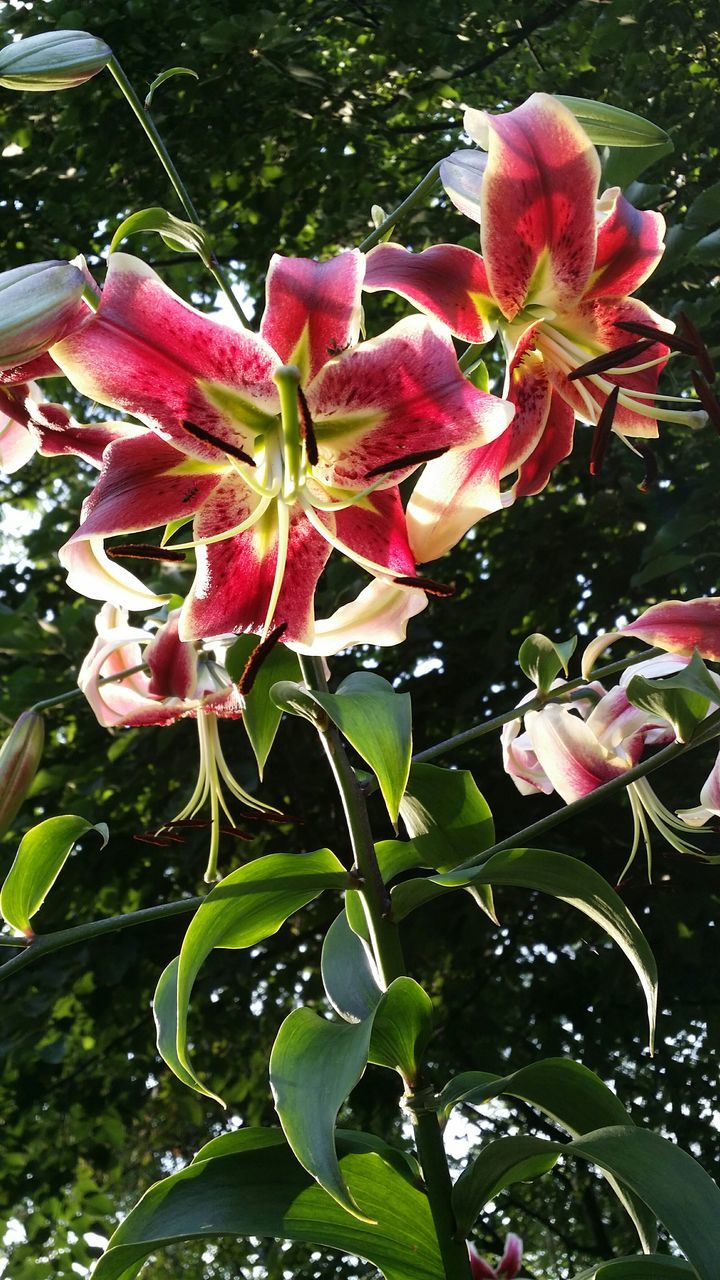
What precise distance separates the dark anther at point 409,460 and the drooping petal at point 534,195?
0.08 m

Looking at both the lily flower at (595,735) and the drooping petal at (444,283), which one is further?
the lily flower at (595,735)

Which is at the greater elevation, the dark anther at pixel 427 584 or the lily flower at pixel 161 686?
the dark anther at pixel 427 584

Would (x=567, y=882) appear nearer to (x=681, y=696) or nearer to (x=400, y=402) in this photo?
(x=681, y=696)

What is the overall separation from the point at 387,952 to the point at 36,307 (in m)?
0.31

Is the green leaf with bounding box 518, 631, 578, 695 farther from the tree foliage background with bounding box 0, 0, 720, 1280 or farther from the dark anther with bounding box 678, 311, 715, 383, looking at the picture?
the tree foliage background with bounding box 0, 0, 720, 1280

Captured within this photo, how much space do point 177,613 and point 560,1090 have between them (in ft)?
1.03

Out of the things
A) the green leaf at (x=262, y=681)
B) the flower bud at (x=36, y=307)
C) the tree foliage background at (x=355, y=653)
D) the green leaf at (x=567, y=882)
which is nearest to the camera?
the flower bud at (x=36, y=307)

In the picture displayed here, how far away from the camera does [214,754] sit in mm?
729

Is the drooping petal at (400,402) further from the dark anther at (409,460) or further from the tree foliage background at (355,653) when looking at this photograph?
the tree foliage background at (355,653)

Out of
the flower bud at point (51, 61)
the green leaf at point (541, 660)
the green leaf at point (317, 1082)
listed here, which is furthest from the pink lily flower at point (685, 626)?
the flower bud at point (51, 61)

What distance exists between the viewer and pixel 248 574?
1.67 ft

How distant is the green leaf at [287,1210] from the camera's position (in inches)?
19.1

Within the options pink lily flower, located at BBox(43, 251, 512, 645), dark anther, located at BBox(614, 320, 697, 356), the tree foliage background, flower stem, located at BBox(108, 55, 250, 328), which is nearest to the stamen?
pink lily flower, located at BBox(43, 251, 512, 645)

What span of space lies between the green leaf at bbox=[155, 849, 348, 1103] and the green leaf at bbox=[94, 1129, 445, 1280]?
0.12 feet
